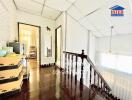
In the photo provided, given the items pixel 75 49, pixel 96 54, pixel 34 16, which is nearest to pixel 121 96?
pixel 96 54

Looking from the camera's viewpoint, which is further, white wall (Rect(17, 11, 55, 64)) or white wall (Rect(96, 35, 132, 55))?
white wall (Rect(17, 11, 55, 64))

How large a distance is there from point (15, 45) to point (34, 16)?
238 centimetres

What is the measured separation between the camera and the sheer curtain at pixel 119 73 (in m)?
4.32

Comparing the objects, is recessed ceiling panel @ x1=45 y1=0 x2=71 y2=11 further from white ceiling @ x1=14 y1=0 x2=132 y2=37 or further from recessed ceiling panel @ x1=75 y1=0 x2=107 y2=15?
recessed ceiling panel @ x1=75 y1=0 x2=107 y2=15

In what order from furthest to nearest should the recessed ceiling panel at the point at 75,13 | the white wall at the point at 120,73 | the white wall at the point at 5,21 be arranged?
the white wall at the point at 120,73 < the recessed ceiling panel at the point at 75,13 < the white wall at the point at 5,21

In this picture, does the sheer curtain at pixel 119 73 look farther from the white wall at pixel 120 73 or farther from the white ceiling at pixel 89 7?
the white ceiling at pixel 89 7

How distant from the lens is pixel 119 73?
4.75 meters

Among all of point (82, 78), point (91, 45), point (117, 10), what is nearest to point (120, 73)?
point (91, 45)

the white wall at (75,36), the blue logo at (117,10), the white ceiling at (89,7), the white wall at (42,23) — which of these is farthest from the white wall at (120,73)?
the white wall at (42,23)

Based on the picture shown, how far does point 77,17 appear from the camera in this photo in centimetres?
444

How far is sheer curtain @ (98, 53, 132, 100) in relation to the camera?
14.2ft

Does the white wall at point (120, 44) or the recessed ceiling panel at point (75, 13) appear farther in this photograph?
the white wall at point (120, 44)

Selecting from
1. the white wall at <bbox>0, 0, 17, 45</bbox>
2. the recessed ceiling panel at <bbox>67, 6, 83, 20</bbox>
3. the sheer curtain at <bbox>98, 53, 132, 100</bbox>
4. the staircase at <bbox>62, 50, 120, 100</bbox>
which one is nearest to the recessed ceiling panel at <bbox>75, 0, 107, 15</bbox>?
the recessed ceiling panel at <bbox>67, 6, 83, 20</bbox>

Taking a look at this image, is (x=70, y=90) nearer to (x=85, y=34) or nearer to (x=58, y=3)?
(x=58, y=3)
